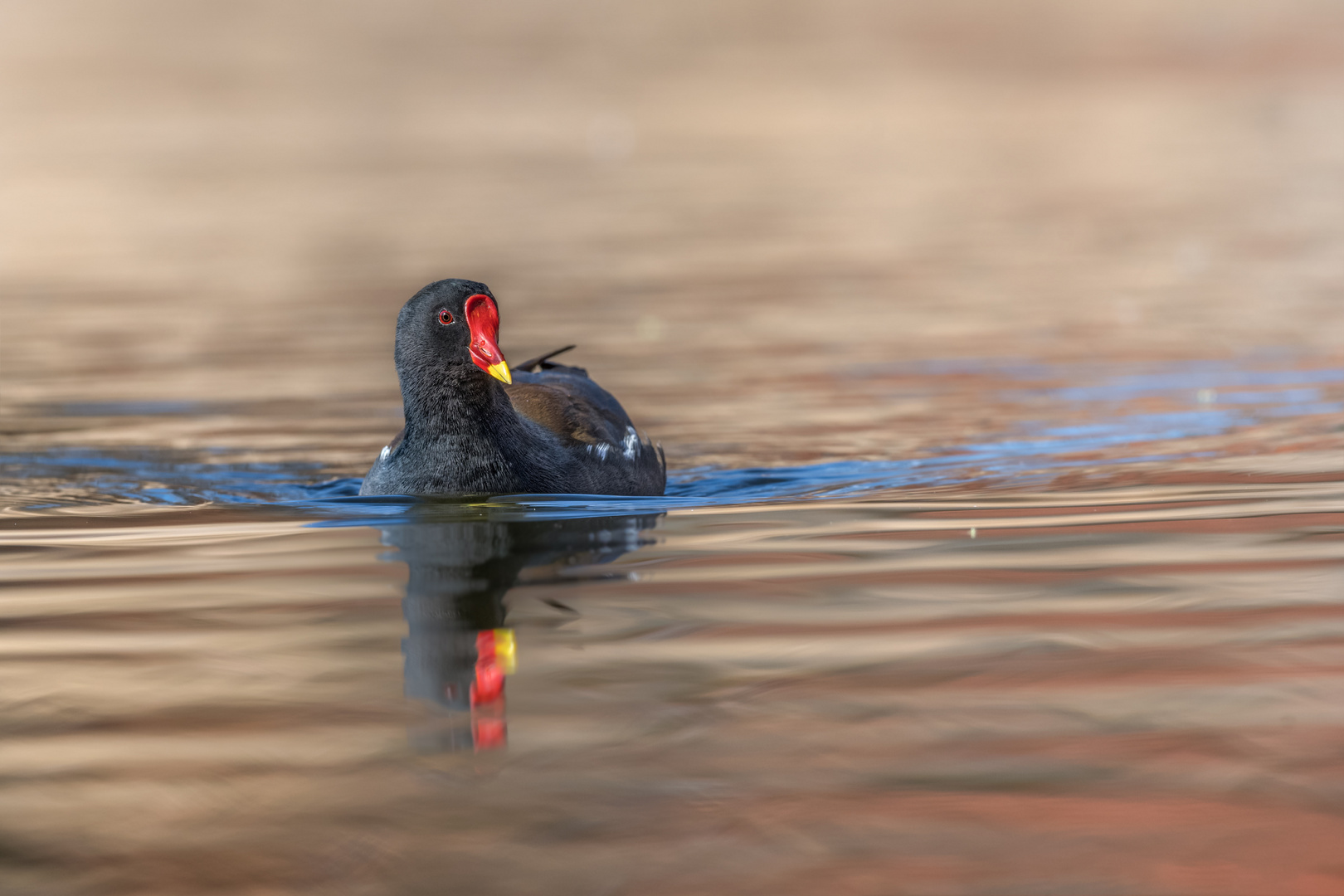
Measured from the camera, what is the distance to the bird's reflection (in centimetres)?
443

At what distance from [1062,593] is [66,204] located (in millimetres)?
21659

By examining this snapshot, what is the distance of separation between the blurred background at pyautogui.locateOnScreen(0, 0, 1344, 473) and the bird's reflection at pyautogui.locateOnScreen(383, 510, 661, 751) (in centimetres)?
251

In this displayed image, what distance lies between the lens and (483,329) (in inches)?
283

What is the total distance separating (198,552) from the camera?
656 centimetres

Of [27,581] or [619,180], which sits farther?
[619,180]

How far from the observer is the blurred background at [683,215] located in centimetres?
1238

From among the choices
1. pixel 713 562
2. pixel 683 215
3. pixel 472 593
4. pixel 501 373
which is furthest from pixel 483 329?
pixel 683 215

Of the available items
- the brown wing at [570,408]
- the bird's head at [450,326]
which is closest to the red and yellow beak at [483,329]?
the bird's head at [450,326]

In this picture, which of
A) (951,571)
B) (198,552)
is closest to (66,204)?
(198,552)

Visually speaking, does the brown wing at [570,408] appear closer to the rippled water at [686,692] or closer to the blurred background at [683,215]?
the rippled water at [686,692]

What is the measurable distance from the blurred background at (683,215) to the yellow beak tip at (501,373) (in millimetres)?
2315

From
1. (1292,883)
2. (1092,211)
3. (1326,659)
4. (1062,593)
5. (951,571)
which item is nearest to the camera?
(1292,883)

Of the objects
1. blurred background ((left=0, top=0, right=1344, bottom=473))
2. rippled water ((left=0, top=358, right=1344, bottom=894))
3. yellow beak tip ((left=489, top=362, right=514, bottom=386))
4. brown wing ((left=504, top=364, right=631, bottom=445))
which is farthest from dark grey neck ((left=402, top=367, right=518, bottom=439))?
blurred background ((left=0, top=0, right=1344, bottom=473))

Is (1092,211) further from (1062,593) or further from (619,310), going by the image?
(1062,593)
